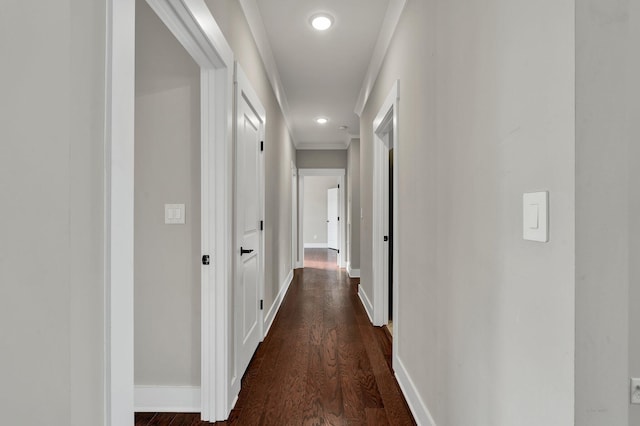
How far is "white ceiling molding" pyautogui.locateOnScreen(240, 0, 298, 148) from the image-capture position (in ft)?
7.74

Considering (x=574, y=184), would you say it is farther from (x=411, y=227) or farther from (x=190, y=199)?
(x=190, y=199)

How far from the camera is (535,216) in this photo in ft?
2.86

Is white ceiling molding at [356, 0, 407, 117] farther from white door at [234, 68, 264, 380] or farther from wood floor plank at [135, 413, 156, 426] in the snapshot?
wood floor plank at [135, 413, 156, 426]

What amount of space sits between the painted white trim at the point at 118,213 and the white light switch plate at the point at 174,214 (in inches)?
41.1

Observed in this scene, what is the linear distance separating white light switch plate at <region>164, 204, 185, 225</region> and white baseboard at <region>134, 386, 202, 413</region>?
0.95m

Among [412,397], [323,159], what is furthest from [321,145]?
[412,397]

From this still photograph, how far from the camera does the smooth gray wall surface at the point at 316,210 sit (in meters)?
11.2
